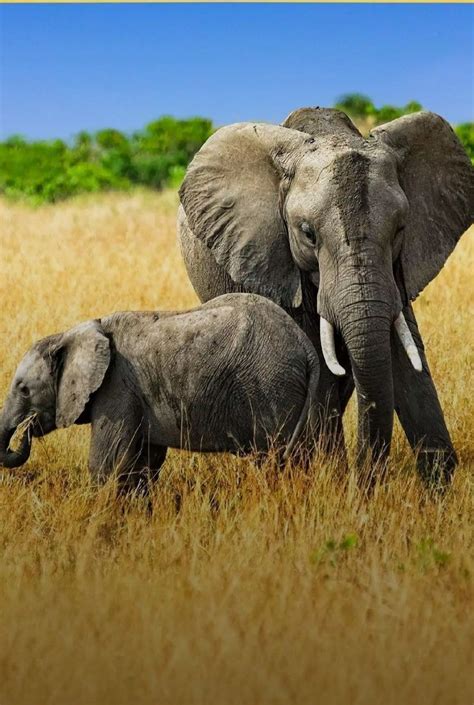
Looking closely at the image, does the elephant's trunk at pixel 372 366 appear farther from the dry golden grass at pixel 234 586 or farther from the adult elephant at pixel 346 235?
the dry golden grass at pixel 234 586

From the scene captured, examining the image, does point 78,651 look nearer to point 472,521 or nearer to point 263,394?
point 263,394

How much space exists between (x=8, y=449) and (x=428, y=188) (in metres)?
2.93

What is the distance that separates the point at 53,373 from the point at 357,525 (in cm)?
192

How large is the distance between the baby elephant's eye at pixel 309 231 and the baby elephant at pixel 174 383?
51 cm

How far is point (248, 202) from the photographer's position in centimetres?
775

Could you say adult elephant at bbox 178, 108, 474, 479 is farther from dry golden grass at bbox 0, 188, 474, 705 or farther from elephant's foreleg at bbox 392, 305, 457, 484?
dry golden grass at bbox 0, 188, 474, 705

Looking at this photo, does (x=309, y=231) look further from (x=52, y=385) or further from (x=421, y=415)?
(x=52, y=385)

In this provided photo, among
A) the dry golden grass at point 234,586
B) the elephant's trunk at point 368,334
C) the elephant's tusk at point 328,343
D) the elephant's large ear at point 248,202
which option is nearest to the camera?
the dry golden grass at point 234,586

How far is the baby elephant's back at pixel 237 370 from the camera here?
6746 millimetres

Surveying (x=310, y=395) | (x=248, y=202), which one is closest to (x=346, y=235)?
(x=310, y=395)

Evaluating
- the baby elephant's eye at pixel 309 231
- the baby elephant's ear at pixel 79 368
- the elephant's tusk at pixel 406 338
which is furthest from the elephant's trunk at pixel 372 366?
the baby elephant's ear at pixel 79 368

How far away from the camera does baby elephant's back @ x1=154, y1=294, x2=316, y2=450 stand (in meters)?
6.75

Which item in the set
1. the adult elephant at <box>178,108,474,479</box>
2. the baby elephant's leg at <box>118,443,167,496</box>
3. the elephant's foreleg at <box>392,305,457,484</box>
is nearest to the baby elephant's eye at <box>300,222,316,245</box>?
the adult elephant at <box>178,108,474,479</box>

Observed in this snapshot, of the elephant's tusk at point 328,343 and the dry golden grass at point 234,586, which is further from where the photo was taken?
the elephant's tusk at point 328,343
